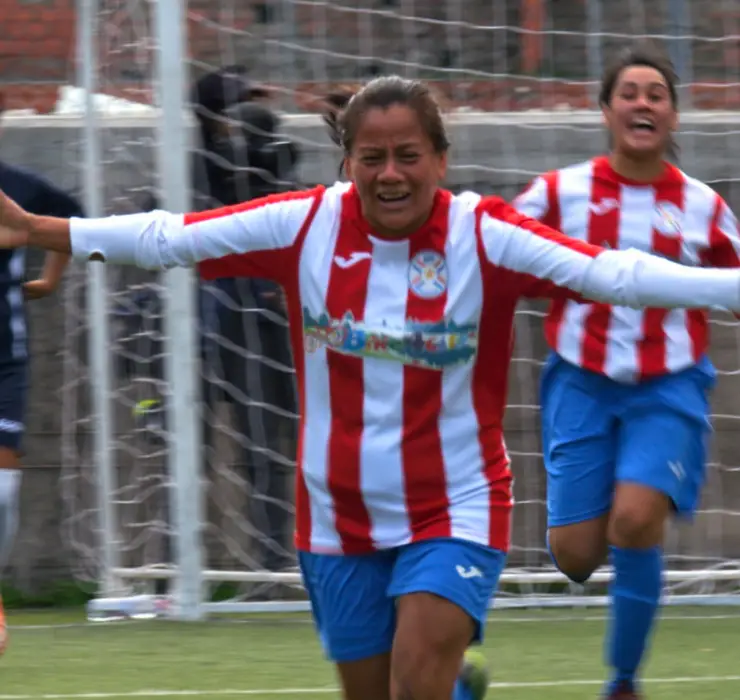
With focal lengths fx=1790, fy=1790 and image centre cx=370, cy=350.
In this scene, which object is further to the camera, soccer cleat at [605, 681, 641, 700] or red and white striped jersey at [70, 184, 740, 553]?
soccer cleat at [605, 681, 641, 700]

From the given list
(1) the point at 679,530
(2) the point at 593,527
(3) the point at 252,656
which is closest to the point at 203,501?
(3) the point at 252,656

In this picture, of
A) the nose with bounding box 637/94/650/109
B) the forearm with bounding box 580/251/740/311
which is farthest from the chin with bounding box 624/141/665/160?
the forearm with bounding box 580/251/740/311

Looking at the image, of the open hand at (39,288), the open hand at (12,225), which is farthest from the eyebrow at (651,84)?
the open hand at (12,225)

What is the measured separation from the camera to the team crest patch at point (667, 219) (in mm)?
4938

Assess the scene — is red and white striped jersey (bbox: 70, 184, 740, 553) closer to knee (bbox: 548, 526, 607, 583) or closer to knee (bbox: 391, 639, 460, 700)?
knee (bbox: 391, 639, 460, 700)

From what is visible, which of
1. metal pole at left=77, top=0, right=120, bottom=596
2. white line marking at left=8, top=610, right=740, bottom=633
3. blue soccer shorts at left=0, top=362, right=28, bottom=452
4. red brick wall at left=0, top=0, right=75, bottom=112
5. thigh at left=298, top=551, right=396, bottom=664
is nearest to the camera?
thigh at left=298, top=551, right=396, bottom=664

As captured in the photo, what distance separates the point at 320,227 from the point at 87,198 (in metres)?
3.44

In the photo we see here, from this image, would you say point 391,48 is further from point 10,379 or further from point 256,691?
point 256,691

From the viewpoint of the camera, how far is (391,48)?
7418 millimetres

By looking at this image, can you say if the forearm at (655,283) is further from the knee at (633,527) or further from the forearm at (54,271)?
the forearm at (54,271)

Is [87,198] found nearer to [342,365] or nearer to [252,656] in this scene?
[252,656]

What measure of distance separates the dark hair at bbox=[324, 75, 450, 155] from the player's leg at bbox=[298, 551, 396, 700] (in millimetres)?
834

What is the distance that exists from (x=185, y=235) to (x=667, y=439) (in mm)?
1755

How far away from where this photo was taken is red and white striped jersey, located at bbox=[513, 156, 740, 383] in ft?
15.9
